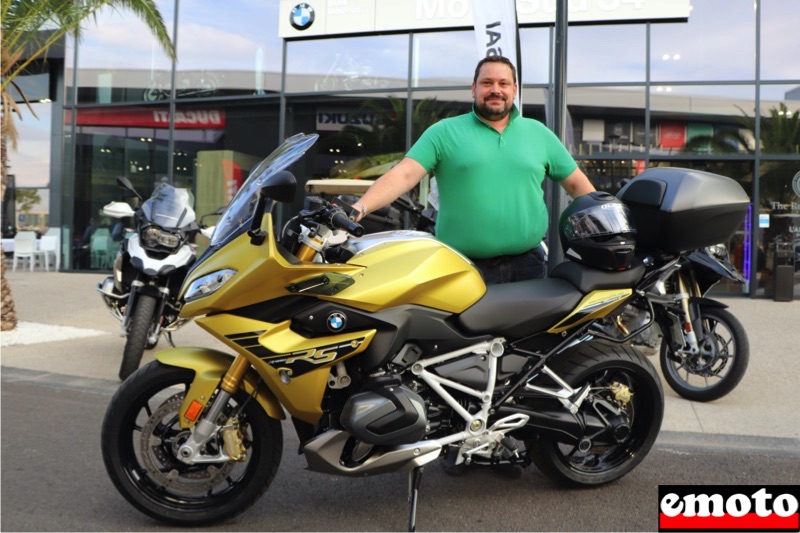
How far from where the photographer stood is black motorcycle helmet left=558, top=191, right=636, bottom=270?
3.23 m

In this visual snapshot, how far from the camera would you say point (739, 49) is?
12.9m

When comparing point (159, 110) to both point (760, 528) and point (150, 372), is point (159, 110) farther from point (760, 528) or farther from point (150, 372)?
point (760, 528)

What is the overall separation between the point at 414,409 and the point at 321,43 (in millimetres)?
12855

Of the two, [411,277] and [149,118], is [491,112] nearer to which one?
[411,277]

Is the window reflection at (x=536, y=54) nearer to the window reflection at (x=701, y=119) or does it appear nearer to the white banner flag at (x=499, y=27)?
the window reflection at (x=701, y=119)

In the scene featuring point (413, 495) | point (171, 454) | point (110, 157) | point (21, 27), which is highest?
point (21, 27)

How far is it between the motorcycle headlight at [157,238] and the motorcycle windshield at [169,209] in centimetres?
6

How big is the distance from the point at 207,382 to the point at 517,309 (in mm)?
1268

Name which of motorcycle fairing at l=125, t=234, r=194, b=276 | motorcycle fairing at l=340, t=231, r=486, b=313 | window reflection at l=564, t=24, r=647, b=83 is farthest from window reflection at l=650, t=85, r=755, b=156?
motorcycle fairing at l=340, t=231, r=486, b=313

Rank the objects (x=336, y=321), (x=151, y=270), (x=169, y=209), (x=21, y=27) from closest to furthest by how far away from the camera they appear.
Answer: (x=336, y=321), (x=151, y=270), (x=169, y=209), (x=21, y=27)

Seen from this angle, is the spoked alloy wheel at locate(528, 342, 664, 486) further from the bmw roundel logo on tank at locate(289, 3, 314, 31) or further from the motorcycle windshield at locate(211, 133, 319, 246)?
the bmw roundel logo on tank at locate(289, 3, 314, 31)

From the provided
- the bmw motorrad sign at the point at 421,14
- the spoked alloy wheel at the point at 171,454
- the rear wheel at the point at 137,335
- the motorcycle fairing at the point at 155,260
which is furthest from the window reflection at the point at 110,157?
the spoked alloy wheel at the point at 171,454

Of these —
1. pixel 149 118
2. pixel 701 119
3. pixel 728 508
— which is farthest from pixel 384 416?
pixel 149 118

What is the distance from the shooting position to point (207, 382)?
2938 mm
